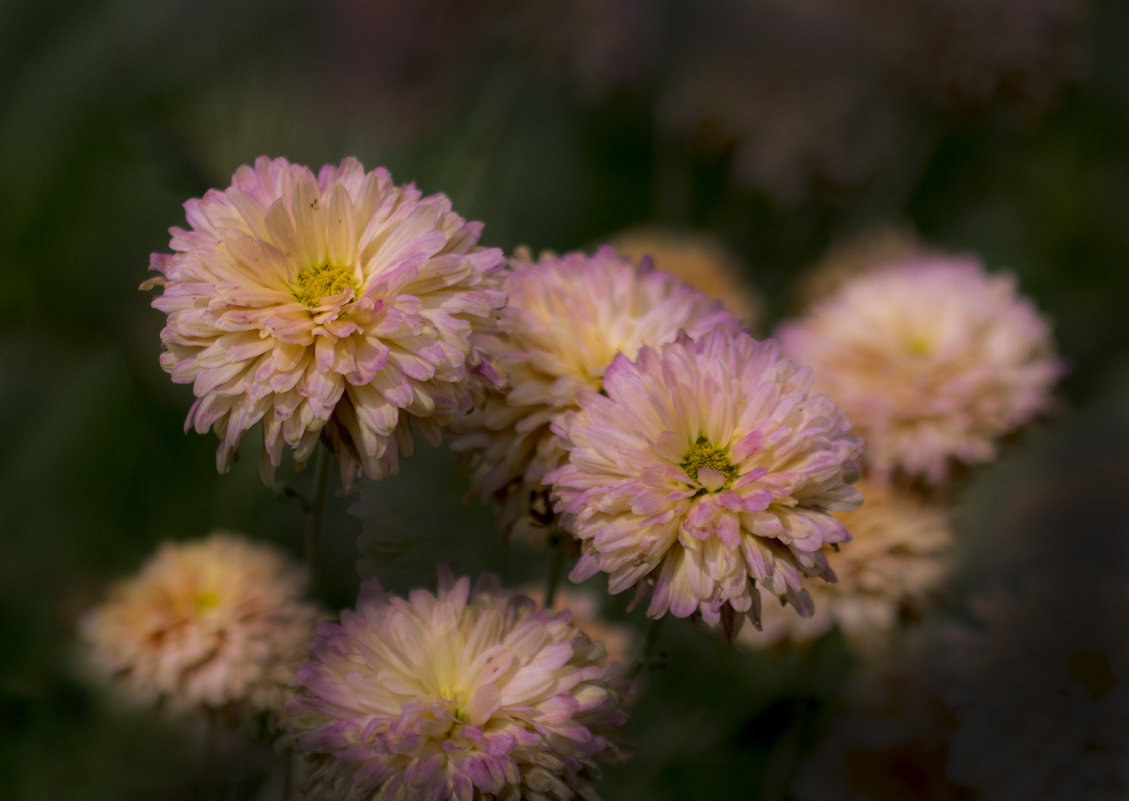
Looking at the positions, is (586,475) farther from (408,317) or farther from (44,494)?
(44,494)

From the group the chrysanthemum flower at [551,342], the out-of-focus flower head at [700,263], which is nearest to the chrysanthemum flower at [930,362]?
the out-of-focus flower head at [700,263]

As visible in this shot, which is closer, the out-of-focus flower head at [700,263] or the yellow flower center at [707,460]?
the yellow flower center at [707,460]

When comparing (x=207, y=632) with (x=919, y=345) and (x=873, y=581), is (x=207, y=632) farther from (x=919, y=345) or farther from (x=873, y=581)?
(x=919, y=345)

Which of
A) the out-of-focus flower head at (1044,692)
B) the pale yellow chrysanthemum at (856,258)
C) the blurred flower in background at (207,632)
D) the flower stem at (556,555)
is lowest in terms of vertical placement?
the blurred flower in background at (207,632)

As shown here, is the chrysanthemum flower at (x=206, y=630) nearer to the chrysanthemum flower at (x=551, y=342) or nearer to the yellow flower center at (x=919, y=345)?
the chrysanthemum flower at (x=551, y=342)

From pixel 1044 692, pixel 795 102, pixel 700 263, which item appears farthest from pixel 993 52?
pixel 1044 692

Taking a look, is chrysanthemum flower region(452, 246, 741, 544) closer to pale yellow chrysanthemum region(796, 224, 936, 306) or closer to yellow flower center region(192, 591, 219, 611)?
yellow flower center region(192, 591, 219, 611)
